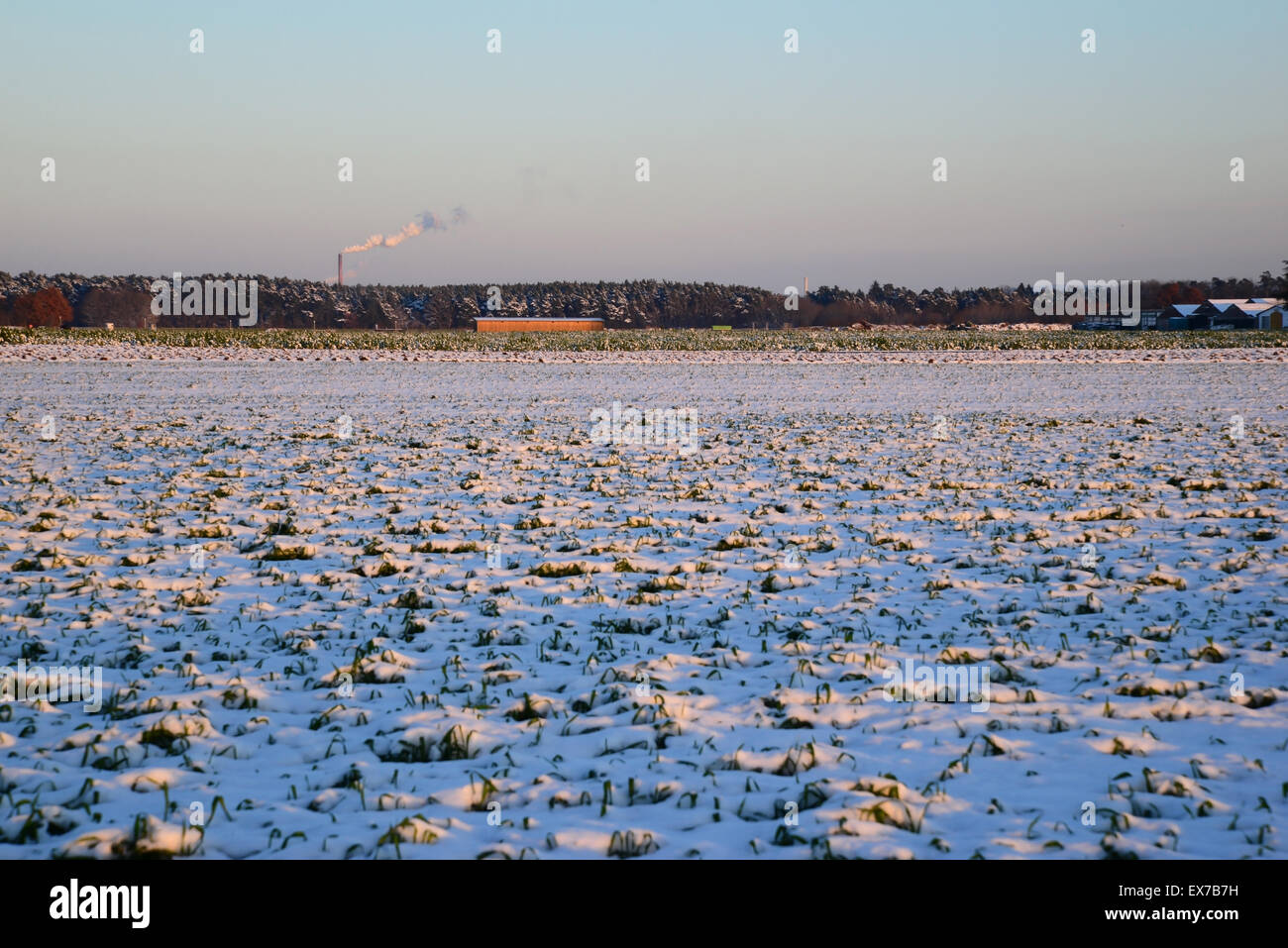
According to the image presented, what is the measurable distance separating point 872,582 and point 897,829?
4540 mm

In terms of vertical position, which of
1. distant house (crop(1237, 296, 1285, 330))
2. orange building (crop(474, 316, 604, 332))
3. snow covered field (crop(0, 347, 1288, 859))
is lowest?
snow covered field (crop(0, 347, 1288, 859))

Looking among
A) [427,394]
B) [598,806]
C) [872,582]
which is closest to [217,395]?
[427,394]

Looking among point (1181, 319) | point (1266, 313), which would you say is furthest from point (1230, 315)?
point (1181, 319)

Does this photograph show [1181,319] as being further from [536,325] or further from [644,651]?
[644,651]

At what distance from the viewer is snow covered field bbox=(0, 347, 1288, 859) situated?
457cm

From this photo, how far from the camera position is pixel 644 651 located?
7066mm

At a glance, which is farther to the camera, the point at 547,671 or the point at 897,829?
the point at 547,671

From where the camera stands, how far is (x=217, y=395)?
2850 cm

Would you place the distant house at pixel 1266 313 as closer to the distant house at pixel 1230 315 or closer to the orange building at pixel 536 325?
the distant house at pixel 1230 315

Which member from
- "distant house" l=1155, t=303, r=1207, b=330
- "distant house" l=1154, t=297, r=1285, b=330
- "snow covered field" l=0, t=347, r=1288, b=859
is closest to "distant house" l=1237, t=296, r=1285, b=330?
"distant house" l=1154, t=297, r=1285, b=330

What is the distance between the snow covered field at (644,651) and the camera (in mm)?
4566

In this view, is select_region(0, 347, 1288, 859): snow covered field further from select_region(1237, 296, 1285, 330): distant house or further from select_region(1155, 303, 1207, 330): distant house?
select_region(1155, 303, 1207, 330): distant house

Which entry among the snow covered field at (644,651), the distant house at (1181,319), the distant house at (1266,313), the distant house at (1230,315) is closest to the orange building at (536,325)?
the distant house at (1181,319)
